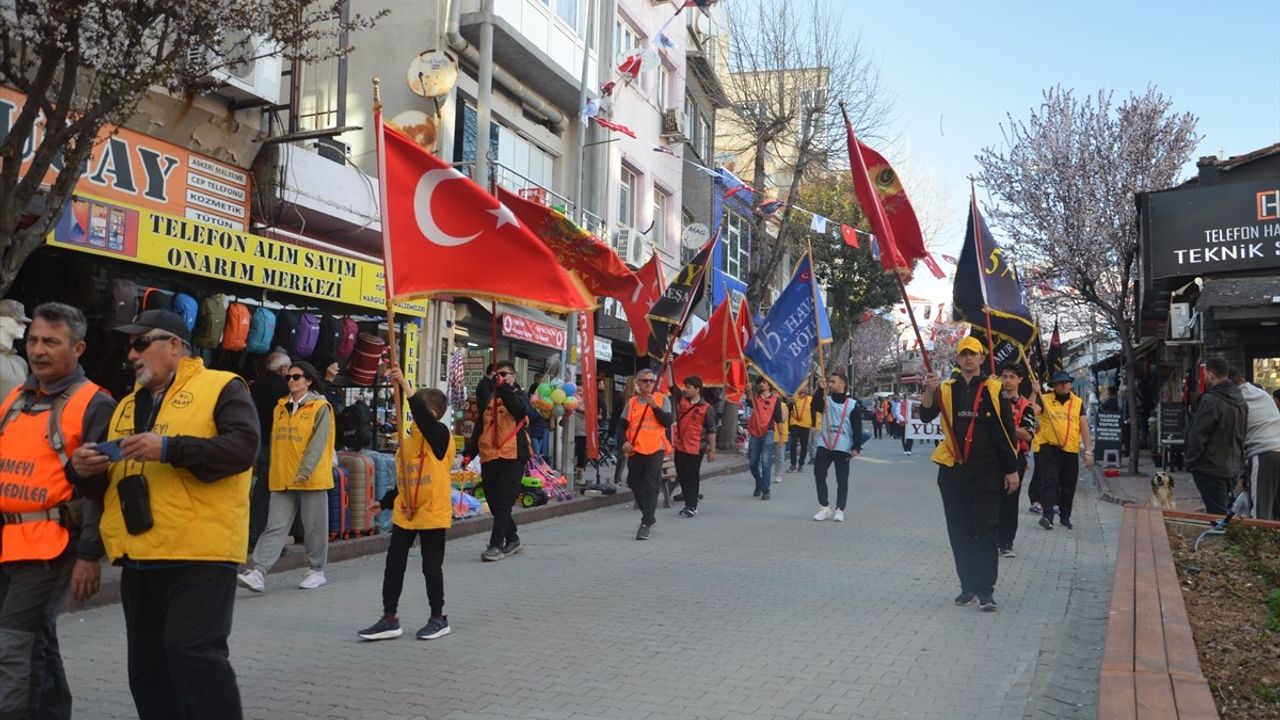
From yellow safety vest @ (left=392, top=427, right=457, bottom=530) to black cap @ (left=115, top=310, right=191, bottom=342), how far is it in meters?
2.94

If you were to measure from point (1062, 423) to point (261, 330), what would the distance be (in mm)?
8823

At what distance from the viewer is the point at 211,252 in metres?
10.2

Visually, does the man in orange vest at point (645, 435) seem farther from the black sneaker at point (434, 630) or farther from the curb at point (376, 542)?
the black sneaker at point (434, 630)

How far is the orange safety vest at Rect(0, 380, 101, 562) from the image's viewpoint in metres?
3.90

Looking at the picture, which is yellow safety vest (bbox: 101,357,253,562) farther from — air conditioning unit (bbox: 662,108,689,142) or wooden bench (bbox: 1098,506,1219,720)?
air conditioning unit (bbox: 662,108,689,142)

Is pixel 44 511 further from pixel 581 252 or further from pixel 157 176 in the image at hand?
pixel 157 176

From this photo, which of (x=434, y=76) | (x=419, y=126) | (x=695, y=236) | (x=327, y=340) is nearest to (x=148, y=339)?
(x=327, y=340)

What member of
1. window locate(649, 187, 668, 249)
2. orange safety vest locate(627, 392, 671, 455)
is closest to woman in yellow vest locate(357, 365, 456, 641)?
orange safety vest locate(627, 392, 671, 455)

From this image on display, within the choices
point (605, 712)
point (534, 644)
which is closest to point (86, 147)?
point (534, 644)

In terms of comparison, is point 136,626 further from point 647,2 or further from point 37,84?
point 647,2

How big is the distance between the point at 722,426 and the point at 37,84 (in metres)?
23.3

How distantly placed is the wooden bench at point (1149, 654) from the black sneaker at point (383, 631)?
13.0 ft

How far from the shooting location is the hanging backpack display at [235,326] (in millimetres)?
10578

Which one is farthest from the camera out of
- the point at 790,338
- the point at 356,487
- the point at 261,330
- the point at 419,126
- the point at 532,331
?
the point at 532,331
